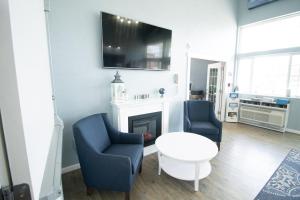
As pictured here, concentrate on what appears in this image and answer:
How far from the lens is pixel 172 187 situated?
2.04 metres

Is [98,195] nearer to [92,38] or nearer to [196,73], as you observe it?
[92,38]

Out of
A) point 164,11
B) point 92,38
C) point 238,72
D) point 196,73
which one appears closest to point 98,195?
point 92,38

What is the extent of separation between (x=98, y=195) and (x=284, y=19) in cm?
594

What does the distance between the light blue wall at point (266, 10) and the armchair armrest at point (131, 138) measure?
16.4ft

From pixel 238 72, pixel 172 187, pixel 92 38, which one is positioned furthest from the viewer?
pixel 238 72

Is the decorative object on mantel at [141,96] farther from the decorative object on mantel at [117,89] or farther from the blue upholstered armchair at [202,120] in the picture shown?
the blue upholstered armchair at [202,120]

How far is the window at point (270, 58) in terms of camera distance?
411cm

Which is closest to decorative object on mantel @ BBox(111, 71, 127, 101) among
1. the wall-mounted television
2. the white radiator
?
the white radiator

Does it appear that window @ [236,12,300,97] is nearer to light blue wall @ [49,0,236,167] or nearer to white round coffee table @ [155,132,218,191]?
light blue wall @ [49,0,236,167]

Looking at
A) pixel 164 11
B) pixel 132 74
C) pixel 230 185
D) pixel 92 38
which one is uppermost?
pixel 164 11

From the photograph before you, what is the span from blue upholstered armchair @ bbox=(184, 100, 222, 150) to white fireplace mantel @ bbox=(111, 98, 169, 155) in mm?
542

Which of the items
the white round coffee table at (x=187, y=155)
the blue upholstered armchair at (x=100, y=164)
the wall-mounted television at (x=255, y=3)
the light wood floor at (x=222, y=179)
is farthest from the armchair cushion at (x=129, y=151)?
the wall-mounted television at (x=255, y=3)

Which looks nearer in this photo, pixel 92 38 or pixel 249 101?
pixel 92 38

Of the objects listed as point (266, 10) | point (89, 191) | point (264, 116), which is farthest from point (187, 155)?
point (266, 10)
